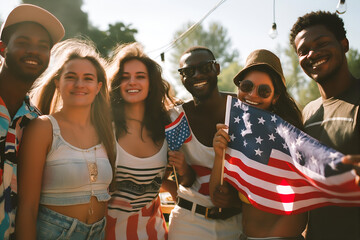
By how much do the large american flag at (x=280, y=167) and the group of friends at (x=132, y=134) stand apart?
17 centimetres

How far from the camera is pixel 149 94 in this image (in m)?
3.95

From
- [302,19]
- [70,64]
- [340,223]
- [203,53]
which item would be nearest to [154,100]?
[203,53]

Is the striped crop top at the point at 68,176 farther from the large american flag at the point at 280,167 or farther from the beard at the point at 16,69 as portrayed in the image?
A: the large american flag at the point at 280,167

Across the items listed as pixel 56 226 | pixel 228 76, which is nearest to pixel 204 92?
pixel 56 226

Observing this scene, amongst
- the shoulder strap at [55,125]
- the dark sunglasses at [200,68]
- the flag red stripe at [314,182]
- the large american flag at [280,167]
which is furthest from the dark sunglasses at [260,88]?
the shoulder strap at [55,125]

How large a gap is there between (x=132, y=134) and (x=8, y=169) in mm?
1371

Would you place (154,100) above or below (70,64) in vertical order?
below

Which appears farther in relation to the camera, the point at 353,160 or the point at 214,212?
the point at 214,212

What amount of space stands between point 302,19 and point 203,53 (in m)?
1.18

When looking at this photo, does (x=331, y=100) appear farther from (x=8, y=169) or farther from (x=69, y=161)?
(x=8, y=169)

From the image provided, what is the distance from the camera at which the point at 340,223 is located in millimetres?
2662

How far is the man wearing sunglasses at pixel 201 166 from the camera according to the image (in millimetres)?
3312

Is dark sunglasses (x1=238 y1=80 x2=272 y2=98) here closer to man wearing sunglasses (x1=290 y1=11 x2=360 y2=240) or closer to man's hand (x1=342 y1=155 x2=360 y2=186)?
man wearing sunglasses (x1=290 y1=11 x2=360 y2=240)

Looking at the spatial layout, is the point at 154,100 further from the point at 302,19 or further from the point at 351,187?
the point at 351,187
